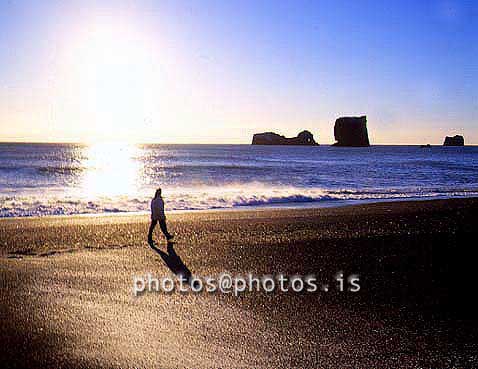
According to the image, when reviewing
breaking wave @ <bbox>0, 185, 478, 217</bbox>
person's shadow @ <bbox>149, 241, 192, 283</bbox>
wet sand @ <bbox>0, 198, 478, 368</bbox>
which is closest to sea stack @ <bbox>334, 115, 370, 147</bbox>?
breaking wave @ <bbox>0, 185, 478, 217</bbox>

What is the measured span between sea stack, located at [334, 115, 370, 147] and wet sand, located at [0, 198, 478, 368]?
157690 mm

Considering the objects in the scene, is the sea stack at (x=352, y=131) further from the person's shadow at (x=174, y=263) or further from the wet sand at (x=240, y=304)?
the person's shadow at (x=174, y=263)

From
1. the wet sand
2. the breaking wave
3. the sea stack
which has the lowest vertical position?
the breaking wave

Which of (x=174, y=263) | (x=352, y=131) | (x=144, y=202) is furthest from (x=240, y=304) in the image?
(x=352, y=131)

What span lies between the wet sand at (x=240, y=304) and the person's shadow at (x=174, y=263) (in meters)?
0.16

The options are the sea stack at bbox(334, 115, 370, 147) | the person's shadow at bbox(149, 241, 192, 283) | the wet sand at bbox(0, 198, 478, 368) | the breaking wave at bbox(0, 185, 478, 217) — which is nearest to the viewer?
the wet sand at bbox(0, 198, 478, 368)

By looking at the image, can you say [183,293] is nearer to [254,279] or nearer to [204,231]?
[254,279]

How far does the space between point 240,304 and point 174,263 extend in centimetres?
314

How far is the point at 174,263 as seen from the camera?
11164 mm

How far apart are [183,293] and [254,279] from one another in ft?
5.62

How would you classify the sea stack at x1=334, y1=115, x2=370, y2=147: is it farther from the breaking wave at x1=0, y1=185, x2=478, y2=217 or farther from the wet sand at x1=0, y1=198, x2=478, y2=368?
the wet sand at x1=0, y1=198, x2=478, y2=368

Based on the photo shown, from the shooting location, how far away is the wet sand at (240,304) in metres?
6.44

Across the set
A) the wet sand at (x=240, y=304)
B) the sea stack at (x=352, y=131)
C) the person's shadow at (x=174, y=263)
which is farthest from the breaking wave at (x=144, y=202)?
the sea stack at (x=352, y=131)

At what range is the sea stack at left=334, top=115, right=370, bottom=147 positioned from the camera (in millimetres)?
167925
